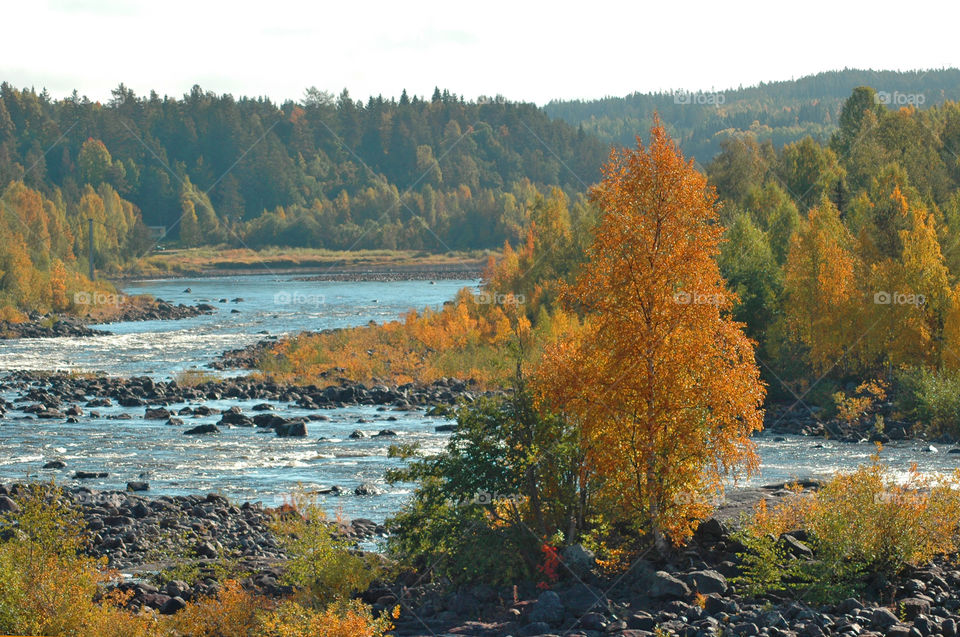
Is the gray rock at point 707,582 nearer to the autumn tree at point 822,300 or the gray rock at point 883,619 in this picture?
the gray rock at point 883,619

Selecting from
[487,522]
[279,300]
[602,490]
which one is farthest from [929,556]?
[279,300]

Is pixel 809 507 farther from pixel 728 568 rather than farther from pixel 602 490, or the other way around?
pixel 602 490

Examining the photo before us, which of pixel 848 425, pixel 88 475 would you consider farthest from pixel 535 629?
pixel 848 425

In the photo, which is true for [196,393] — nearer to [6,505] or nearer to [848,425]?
[6,505]

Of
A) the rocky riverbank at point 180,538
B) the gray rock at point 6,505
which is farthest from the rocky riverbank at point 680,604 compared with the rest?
the gray rock at point 6,505

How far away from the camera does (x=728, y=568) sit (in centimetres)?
1847

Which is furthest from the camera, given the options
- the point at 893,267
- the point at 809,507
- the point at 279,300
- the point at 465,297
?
the point at 279,300

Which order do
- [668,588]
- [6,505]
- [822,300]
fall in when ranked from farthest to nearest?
[822,300]
[6,505]
[668,588]

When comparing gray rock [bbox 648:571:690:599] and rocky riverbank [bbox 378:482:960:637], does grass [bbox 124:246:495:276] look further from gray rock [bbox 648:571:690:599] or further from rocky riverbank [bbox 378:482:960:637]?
gray rock [bbox 648:571:690:599]

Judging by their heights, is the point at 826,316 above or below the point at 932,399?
above

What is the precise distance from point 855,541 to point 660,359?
4.31 meters

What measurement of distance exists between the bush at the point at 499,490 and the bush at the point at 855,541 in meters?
3.47

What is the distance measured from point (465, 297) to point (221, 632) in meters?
56.2

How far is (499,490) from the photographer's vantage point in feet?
64.4
